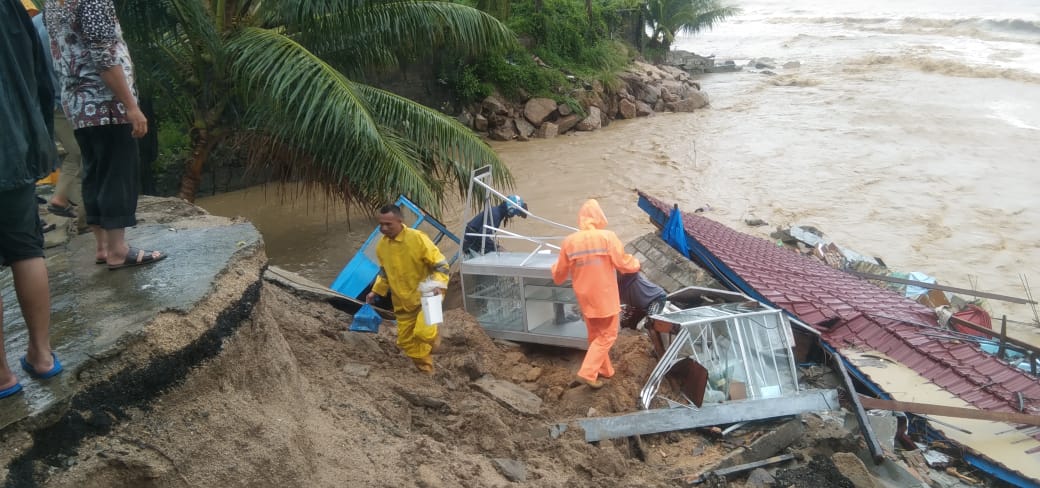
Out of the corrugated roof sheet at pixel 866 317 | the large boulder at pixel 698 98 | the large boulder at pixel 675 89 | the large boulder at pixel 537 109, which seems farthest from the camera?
the large boulder at pixel 675 89

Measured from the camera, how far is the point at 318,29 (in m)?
9.28

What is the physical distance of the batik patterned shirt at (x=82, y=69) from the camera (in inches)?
138

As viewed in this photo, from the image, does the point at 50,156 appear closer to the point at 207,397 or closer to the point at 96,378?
the point at 96,378

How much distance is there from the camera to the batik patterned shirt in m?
3.50

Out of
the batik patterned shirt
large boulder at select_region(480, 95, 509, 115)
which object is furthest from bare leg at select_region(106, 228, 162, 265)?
large boulder at select_region(480, 95, 509, 115)

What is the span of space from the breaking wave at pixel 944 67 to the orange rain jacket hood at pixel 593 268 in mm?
27352

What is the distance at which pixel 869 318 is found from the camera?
23.4ft

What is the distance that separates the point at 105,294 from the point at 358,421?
1.46m

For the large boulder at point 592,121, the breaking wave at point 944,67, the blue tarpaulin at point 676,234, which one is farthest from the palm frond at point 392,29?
the breaking wave at point 944,67

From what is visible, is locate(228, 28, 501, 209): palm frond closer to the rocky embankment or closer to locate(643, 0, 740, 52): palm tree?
the rocky embankment

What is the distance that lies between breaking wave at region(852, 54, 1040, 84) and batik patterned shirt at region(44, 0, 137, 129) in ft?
100

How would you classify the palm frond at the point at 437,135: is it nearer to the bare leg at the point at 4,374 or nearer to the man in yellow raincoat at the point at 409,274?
the man in yellow raincoat at the point at 409,274

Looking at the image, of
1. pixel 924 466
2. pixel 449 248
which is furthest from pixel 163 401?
pixel 449 248

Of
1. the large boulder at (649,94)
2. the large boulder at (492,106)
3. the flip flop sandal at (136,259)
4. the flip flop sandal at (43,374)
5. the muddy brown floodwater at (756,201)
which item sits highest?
the flip flop sandal at (43,374)
